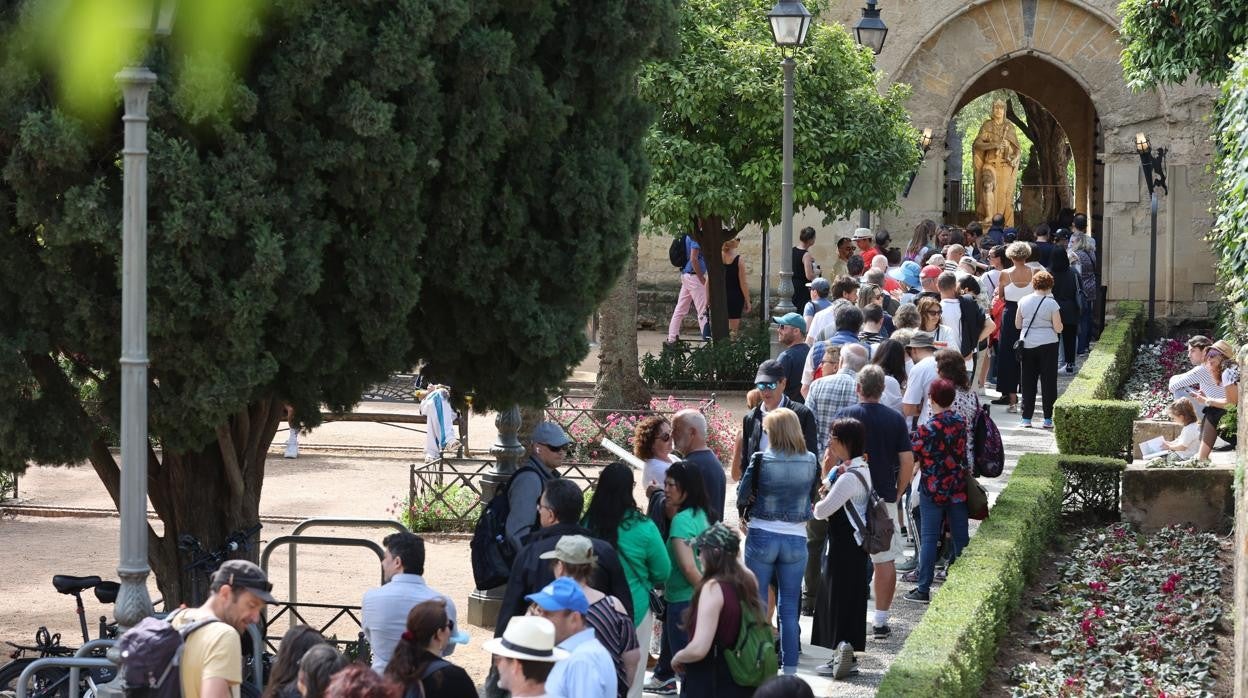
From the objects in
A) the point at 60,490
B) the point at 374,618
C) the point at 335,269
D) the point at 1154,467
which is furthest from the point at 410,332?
the point at 60,490

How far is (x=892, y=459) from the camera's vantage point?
902 centimetres

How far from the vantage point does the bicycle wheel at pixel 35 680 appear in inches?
320

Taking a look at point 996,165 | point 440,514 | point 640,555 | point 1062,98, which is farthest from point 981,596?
point 996,165

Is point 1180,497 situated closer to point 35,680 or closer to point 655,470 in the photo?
point 655,470

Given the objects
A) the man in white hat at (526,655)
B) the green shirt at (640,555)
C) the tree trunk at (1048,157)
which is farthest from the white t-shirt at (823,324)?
the tree trunk at (1048,157)

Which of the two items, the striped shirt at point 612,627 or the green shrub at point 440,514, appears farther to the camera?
the green shrub at point 440,514

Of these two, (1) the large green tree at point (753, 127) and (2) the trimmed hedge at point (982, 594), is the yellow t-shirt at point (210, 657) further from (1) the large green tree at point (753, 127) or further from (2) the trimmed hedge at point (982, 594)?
(1) the large green tree at point (753, 127)

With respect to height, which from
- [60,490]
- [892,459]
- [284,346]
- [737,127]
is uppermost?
[737,127]

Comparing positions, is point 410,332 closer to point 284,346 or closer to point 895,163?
point 284,346

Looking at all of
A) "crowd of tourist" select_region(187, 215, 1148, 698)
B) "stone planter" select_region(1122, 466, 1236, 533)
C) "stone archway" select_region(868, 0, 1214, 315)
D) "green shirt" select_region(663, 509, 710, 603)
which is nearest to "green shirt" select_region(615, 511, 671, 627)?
"crowd of tourist" select_region(187, 215, 1148, 698)

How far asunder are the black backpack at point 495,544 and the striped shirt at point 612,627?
5.22 ft

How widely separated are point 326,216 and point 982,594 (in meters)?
4.15

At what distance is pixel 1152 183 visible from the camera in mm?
23344

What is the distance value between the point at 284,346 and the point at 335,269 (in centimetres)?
47
